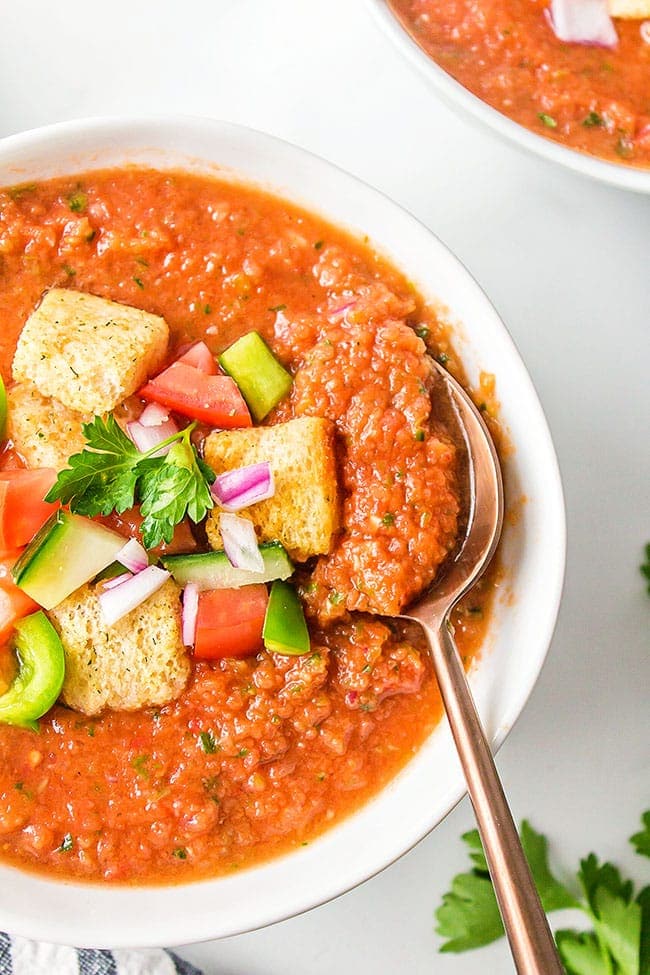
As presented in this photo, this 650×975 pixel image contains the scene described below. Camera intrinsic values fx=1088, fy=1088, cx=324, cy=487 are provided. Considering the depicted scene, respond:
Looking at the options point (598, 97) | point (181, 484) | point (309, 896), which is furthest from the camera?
point (598, 97)

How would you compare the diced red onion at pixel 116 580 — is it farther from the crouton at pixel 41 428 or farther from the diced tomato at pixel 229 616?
the crouton at pixel 41 428

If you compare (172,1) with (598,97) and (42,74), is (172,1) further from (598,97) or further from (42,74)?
(598,97)

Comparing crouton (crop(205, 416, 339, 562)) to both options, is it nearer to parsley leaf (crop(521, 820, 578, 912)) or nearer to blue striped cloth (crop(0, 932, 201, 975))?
parsley leaf (crop(521, 820, 578, 912))

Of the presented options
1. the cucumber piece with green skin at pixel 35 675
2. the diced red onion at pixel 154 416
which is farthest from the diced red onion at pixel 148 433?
the cucumber piece with green skin at pixel 35 675

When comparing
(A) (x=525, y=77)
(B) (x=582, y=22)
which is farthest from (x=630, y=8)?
(A) (x=525, y=77)

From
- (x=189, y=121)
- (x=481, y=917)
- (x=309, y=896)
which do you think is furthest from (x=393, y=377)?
(x=481, y=917)

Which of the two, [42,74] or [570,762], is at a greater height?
[42,74]
